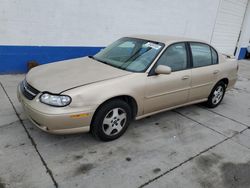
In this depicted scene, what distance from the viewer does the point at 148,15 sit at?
7.80m

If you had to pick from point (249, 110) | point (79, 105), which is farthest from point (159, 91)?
point (249, 110)

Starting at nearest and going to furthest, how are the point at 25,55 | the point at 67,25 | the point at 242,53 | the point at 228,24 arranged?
the point at 25,55 < the point at 67,25 < the point at 228,24 < the point at 242,53

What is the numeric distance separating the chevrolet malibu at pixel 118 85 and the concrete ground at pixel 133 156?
1.05ft

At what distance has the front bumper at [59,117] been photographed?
275 centimetres

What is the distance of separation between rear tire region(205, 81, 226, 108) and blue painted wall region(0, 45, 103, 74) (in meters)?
3.92

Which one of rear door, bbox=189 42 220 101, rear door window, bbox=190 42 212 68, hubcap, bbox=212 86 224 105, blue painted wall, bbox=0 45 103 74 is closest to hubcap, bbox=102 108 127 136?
rear door, bbox=189 42 220 101

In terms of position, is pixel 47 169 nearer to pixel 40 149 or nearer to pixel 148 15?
pixel 40 149

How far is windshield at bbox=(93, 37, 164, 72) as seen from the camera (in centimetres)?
354

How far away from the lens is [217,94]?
496 centimetres

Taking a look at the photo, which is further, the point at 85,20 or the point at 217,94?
the point at 85,20

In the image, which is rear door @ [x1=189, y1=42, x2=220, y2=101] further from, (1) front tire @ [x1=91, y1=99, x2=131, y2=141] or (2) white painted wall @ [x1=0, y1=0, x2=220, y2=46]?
(2) white painted wall @ [x1=0, y1=0, x2=220, y2=46]

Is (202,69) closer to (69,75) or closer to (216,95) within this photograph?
(216,95)

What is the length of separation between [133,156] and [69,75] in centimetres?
142

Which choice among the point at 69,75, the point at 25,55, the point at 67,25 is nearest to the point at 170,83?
the point at 69,75
